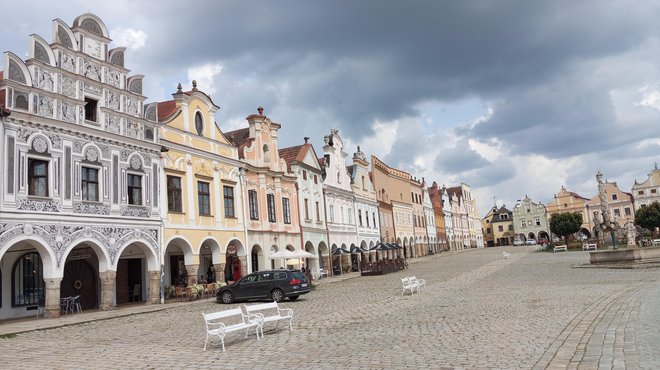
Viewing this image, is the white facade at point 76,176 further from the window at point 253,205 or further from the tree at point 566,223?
the tree at point 566,223

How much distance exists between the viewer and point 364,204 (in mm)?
56188

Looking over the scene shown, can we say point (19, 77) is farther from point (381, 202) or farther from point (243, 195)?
point (381, 202)

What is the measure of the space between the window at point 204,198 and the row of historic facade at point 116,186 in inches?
3.4

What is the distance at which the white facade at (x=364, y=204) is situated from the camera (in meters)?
54.2

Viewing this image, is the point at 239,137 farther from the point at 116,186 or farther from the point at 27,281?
the point at 27,281

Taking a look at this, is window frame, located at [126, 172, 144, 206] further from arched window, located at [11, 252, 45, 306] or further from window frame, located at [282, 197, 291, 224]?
window frame, located at [282, 197, 291, 224]

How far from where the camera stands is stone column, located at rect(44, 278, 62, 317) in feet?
69.4

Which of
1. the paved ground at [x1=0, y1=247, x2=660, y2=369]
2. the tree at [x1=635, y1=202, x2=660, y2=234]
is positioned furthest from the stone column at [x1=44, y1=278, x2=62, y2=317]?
the tree at [x1=635, y1=202, x2=660, y2=234]

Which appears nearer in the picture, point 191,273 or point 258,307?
point 258,307

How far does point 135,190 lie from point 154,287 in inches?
185

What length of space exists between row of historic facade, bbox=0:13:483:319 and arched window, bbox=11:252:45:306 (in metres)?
0.04

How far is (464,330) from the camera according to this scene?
12.3 m

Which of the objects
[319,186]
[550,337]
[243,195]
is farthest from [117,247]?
[319,186]

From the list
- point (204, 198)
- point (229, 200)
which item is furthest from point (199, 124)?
point (229, 200)
